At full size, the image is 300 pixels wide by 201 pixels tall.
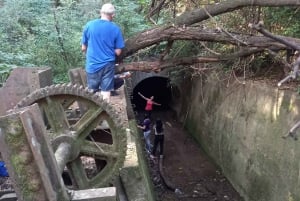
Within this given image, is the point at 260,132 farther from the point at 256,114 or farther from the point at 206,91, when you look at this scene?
the point at 206,91

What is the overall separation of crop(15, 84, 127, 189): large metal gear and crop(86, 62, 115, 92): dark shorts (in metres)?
2.19

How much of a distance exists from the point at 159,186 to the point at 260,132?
3240 millimetres

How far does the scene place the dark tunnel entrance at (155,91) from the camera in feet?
74.6

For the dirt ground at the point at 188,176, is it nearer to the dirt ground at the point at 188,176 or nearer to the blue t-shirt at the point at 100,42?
the dirt ground at the point at 188,176

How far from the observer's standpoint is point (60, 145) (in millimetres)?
4641

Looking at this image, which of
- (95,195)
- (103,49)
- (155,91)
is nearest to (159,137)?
(103,49)

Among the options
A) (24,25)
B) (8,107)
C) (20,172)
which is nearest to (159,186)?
(8,107)

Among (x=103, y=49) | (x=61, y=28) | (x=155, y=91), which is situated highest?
(x=103, y=49)

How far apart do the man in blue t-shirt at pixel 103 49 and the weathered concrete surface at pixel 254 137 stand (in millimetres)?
3246

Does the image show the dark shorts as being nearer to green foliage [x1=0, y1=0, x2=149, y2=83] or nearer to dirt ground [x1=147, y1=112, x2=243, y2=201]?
dirt ground [x1=147, y1=112, x2=243, y2=201]

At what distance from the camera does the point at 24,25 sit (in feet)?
49.0

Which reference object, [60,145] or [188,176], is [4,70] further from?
[188,176]

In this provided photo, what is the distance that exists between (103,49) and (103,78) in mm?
504

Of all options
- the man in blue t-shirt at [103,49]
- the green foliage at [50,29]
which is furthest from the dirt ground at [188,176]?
the green foliage at [50,29]
